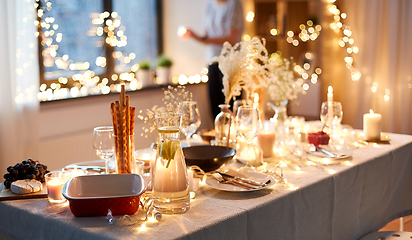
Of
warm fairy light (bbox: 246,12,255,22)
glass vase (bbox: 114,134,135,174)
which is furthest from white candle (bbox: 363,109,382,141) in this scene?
warm fairy light (bbox: 246,12,255,22)

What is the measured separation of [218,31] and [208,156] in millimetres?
2239

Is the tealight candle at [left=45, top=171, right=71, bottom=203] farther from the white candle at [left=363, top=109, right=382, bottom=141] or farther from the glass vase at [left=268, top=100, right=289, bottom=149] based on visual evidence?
the white candle at [left=363, top=109, right=382, bottom=141]

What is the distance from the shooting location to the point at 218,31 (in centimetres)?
376

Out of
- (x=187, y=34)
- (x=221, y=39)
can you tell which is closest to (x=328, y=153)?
(x=221, y=39)

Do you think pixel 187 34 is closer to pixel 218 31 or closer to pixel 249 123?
pixel 218 31

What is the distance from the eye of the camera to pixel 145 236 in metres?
1.04

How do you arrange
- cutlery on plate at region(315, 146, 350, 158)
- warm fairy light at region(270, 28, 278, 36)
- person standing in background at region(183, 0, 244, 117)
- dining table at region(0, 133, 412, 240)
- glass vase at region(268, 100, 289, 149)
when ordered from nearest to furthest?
dining table at region(0, 133, 412, 240) → cutlery on plate at region(315, 146, 350, 158) → glass vase at region(268, 100, 289, 149) → person standing in background at region(183, 0, 244, 117) → warm fairy light at region(270, 28, 278, 36)

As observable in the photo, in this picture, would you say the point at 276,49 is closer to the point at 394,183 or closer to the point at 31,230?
the point at 394,183

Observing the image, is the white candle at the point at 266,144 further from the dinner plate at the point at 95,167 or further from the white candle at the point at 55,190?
the white candle at the point at 55,190

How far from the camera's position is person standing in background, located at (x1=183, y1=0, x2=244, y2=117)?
364 cm

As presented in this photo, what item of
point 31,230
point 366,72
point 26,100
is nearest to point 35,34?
point 26,100

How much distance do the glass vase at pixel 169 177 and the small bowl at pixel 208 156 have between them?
0.31 metres

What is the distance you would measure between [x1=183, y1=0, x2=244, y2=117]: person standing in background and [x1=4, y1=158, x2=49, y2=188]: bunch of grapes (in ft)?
7.88

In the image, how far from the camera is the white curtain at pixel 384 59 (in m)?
3.88
